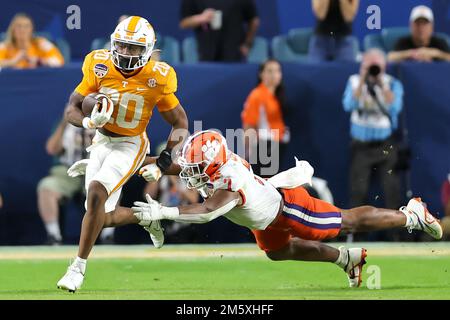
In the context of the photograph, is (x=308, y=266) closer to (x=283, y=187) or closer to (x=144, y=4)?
(x=283, y=187)

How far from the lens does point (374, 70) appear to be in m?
11.5

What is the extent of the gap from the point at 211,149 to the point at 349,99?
160 inches

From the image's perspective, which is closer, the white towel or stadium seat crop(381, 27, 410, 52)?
the white towel

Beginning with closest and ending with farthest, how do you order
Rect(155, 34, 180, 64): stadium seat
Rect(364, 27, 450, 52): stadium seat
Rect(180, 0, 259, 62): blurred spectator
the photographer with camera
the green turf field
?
the green turf field
the photographer with camera
Rect(180, 0, 259, 62): blurred spectator
Rect(155, 34, 180, 64): stadium seat
Rect(364, 27, 450, 52): stadium seat

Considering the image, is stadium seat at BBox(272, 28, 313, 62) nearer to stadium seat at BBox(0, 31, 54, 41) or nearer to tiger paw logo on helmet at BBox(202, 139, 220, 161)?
stadium seat at BBox(0, 31, 54, 41)

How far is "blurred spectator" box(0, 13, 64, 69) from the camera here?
11781 mm

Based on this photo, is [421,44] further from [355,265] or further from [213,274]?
[355,265]

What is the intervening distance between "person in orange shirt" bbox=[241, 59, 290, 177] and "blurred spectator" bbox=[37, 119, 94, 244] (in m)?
1.58

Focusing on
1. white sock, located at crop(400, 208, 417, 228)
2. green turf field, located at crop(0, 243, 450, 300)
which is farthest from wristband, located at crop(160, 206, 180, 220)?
white sock, located at crop(400, 208, 417, 228)

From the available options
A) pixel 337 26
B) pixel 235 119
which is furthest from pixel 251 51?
pixel 235 119

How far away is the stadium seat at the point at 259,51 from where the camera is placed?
12.6m

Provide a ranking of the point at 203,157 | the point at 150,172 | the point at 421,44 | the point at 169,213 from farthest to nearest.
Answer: the point at 421,44 → the point at 150,172 → the point at 203,157 → the point at 169,213

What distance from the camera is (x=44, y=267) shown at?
9953mm
